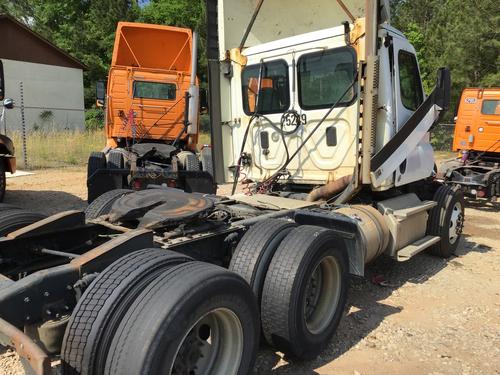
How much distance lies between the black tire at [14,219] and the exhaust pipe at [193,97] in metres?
5.67

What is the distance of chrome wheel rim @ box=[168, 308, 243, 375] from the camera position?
273 cm

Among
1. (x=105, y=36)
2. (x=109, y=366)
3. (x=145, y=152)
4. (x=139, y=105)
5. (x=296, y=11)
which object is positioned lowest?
(x=109, y=366)

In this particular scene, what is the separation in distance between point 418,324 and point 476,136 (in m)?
8.93

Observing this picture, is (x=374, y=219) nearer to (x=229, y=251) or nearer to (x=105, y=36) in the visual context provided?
(x=229, y=251)

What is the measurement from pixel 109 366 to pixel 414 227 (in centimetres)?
440

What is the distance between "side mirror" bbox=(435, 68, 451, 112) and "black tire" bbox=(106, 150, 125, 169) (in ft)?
19.2

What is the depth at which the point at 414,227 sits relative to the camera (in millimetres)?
5805

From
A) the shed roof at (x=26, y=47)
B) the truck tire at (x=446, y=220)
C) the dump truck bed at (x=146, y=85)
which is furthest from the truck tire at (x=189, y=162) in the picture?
the shed roof at (x=26, y=47)

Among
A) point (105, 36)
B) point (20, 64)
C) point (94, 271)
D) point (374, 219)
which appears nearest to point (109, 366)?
point (94, 271)

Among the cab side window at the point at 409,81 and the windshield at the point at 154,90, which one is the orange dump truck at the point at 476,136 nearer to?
the cab side window at the point at 409,81

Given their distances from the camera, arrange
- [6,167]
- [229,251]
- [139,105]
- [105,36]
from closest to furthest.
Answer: [229,251]
[6,167]
[139,105]
[105,36]

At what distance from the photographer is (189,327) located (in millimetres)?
2494

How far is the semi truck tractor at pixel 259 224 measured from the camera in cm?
249

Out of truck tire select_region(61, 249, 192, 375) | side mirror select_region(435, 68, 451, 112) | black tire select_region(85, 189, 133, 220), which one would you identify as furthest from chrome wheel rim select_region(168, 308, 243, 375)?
side mirror select_region(435, 68, 451, 112)
